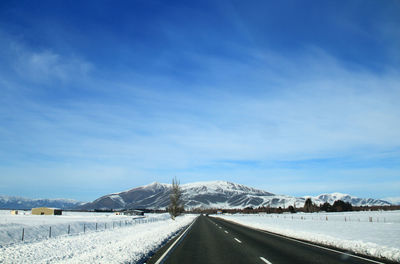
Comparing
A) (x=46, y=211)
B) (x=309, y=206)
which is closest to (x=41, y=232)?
(x=46, y=211)

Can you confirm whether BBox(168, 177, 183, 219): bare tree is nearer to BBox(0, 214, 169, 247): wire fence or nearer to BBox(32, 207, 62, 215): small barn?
BBox(0, 214, 169, 247): wire fence

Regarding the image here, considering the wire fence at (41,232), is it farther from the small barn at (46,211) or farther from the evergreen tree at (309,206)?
the evergreen tree at (309,206)

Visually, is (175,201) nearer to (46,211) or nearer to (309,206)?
(46,211)

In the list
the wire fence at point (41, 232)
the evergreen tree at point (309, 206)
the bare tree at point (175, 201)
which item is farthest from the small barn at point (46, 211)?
the evergreen tree at point (309, 206)

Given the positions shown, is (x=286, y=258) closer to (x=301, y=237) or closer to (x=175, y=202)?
(x=301, y=237)

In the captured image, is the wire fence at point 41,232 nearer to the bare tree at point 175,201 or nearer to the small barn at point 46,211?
the bare tree at point 175,201

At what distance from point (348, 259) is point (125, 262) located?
8721mm

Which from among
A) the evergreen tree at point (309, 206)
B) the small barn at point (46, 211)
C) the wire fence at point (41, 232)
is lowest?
the evergreen tree at point (309, 206)

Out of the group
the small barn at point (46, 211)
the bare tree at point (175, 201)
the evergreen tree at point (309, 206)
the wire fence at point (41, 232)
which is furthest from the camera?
A: the evergreen tree at point (309, 206)

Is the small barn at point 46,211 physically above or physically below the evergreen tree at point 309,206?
above

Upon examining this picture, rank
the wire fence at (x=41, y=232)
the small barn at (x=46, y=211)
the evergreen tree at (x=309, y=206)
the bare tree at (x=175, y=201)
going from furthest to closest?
the evergreen tree at (x=309, y=206)
the small barn at (x=46, y=211)
the bare tree at (x=175, y=201)
the wire fence at (x=41, y=232)

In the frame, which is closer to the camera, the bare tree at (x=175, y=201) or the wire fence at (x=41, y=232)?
the wire fence at (x=41, y=232)

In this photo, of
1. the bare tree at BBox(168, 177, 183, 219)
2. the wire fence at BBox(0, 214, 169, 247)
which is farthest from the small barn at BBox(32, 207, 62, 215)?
the wire fence at BBox(0, 214, 169, 247)

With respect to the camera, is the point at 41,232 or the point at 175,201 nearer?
the point at 41,232
